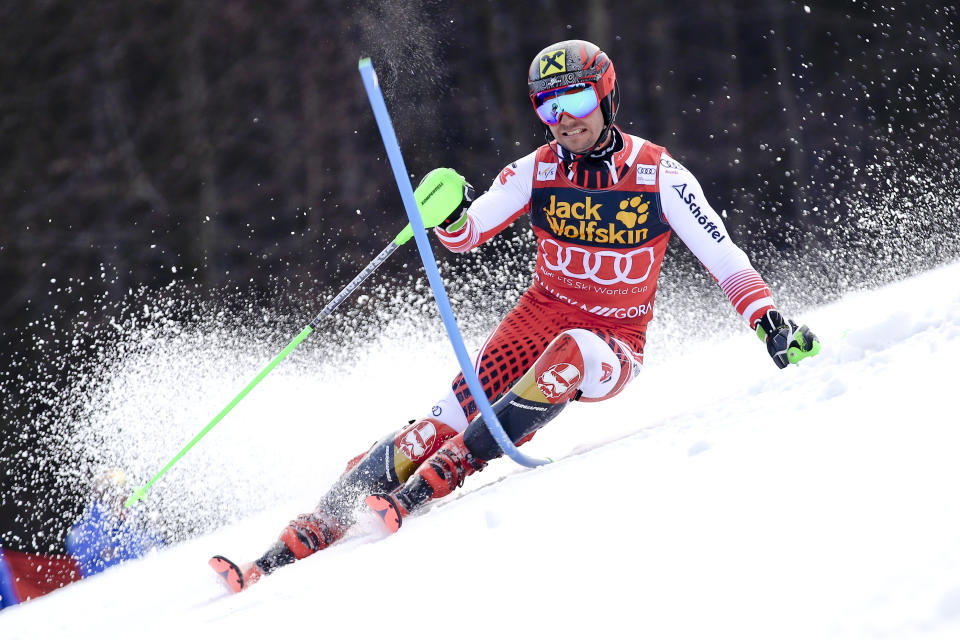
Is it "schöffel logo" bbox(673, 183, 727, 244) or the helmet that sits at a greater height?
the helmet

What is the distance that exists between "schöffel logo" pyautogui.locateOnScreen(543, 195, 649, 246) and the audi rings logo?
0.12ft

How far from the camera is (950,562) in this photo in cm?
83

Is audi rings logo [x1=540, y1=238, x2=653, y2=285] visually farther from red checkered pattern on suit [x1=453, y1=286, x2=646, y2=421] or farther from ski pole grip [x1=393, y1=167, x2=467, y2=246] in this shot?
ski pole grip [x1=393, y1=167, x2=467, y2=246]

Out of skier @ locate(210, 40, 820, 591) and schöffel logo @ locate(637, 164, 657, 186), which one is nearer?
skier @ locate(210, 40, 820, 591)

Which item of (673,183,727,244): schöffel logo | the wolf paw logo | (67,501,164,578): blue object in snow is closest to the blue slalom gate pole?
the wolf paw logo

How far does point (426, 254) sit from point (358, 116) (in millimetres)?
5599

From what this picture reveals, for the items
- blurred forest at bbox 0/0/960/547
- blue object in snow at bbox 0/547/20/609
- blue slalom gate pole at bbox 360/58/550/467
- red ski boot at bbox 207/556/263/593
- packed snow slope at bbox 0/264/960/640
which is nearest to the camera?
packed snow slope at bbox 0/264/960/640

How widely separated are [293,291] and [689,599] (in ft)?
21.2

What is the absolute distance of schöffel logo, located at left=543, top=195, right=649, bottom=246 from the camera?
227 centimetres

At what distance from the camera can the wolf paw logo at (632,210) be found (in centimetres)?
227

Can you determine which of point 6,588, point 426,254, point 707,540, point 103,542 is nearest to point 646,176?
point 426,254

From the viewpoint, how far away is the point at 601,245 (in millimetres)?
2318

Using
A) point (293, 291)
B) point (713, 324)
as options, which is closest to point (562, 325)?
point (713, 324)

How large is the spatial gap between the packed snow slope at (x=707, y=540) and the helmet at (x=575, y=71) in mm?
876
